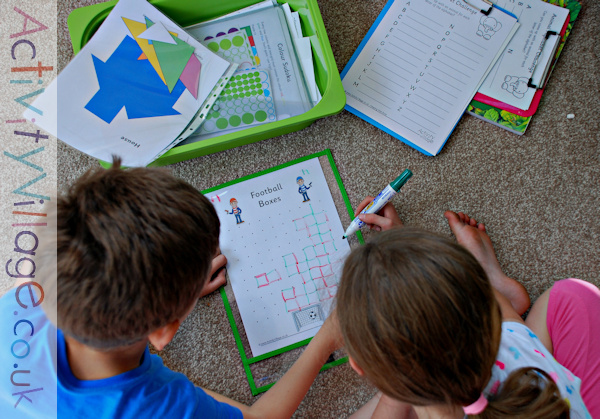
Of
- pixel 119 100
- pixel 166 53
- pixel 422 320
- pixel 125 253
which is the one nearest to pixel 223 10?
pixel 166 53

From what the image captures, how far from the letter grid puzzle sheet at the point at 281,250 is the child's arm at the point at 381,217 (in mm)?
52

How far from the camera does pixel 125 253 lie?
0.40 metres

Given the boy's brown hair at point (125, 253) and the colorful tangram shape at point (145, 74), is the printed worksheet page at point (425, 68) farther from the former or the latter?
the boy's brown hair at point (125, 253)

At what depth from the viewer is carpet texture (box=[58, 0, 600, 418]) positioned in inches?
Result: 29.0

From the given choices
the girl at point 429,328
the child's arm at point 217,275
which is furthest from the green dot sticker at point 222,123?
the girl at point 429,328

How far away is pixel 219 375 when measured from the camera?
27.1 inches

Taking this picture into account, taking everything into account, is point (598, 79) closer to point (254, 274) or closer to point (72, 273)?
point (254, 274)

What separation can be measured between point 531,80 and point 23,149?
3.05 feet

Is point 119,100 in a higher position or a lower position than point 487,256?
higher

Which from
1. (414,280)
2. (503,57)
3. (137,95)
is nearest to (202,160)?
(137,95)

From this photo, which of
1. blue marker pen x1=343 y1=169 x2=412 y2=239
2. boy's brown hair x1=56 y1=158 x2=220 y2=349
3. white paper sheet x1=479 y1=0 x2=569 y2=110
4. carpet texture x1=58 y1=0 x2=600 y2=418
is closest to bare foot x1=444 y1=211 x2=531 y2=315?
carpet texture x1=58 y1=0 x2=600 y2=418

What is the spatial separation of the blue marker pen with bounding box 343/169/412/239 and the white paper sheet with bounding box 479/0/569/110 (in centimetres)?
26

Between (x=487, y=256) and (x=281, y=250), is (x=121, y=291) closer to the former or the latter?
(x=281, y=250)

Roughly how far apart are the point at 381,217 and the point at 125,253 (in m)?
0.42
